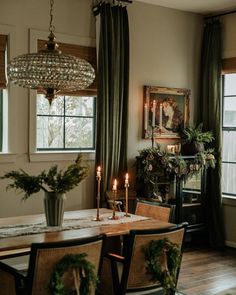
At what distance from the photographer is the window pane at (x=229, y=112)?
6.20 m

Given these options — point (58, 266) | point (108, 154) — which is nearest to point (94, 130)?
point (108, 154)

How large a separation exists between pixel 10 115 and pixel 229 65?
2901 millimetres

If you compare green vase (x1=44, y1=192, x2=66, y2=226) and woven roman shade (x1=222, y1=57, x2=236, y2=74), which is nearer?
green vase (x1=44, y1=192, x2=66, y2=226)

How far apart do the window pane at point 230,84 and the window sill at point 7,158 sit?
9.79ft

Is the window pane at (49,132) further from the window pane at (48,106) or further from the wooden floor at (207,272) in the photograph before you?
the wooden floor at (207,272)

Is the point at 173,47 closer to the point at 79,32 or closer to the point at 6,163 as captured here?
the point at 79,32

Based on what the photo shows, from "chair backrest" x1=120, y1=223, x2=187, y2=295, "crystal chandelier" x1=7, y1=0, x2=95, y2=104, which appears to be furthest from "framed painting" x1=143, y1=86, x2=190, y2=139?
"chair backrest" x1=120, y1=223, x2=187, y2=295

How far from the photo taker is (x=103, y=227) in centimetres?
357

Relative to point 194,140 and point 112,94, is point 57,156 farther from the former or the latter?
point 194,140

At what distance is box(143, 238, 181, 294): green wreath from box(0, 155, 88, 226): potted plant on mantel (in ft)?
2.56

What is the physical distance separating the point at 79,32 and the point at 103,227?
2539mm

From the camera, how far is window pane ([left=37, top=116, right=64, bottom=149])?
514 cm

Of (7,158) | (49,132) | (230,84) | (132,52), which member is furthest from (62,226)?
(230,84)

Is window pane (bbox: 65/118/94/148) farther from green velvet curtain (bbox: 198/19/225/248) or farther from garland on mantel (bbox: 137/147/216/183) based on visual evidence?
green velvet curtain (bbox: 198/19/225/248)
